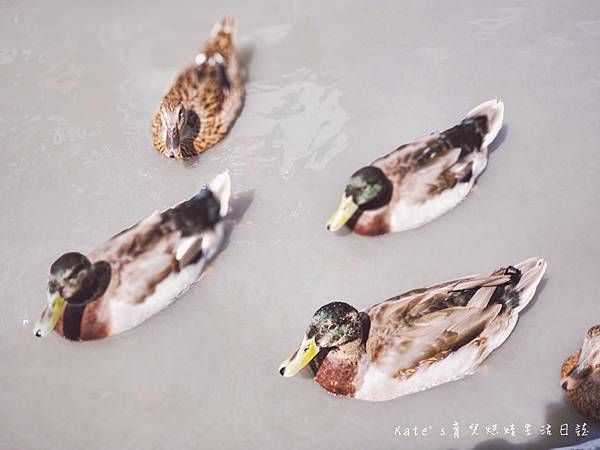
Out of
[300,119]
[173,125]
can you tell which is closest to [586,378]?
[300,119]

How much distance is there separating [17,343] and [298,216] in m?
1.82

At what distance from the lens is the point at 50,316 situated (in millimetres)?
3977

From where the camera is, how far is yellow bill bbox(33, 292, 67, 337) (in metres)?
3.96

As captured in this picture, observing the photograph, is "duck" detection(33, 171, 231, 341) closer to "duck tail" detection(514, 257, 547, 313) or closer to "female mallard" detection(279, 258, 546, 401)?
"female mallard" detection(279, 258, 546, 401)

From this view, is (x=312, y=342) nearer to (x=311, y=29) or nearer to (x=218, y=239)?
(x=218, y=239)

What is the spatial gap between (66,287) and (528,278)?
248 cm

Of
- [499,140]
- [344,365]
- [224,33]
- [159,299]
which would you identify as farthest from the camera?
[224,33]

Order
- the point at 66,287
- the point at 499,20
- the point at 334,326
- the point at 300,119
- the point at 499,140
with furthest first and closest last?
1. the point at 499,20
2. the point at 300,119
3. the point at 499,140
4. the point at 66,287
5. the point at 334,326

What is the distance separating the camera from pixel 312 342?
3.77 metres

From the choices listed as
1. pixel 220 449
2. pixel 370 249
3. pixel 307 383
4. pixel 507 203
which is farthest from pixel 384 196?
pixel 220 449

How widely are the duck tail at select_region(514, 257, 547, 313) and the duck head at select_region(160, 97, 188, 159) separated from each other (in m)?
2.27

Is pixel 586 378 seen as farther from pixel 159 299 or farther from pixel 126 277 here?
pixel 126 277

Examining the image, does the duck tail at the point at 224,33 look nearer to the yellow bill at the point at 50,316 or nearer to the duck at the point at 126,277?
the duck at the point at 126,277

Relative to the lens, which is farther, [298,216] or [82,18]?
[82,18]
